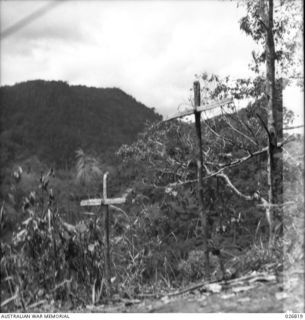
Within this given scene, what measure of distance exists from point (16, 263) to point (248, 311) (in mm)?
1330

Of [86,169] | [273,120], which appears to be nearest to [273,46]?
[273,120]

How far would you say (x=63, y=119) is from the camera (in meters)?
6.40

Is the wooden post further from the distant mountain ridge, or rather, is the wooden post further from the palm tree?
the palm tree

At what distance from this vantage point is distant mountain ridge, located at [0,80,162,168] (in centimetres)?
541

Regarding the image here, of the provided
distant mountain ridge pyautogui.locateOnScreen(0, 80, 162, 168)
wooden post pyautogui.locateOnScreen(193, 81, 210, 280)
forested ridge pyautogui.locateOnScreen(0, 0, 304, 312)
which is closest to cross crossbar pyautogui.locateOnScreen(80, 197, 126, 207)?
forested ridge pyautogui.locateOnScreen(0, 0, 304, 312)

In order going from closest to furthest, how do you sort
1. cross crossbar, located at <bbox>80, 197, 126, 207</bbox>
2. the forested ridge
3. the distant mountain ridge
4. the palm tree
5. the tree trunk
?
1. the forested ridge
2. cross crossbar, located at <bbox>80, 197, 126, 207</bbox>
3. the tree trunk
4. the palm tree
5. the distant mountain ridge

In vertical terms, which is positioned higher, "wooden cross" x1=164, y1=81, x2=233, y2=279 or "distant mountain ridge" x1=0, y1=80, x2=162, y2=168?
"distant mountain ridge" x1=0, y1=80, x2=162, y2=168

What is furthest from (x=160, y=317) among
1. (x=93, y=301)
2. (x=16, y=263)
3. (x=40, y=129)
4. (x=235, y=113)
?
(x=40, y=129)

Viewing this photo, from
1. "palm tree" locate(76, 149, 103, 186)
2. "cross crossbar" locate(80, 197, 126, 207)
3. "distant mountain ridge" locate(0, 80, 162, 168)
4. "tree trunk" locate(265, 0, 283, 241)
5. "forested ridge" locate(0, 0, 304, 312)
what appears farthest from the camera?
"distant mountain ridge" locate(0, 80, 162, 168)

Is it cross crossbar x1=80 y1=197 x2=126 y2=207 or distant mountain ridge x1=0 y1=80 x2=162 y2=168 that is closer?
cross crossbar x1=80 y1=197 x2=126 y2=207

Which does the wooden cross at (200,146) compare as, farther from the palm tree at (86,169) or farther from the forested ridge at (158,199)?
the palm tree at (86,169)

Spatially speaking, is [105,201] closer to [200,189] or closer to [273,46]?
[200,189]

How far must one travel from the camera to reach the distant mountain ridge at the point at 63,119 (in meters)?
5.41

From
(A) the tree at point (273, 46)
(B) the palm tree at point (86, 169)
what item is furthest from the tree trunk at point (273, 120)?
(B) the palm tree at point (86, 169)
